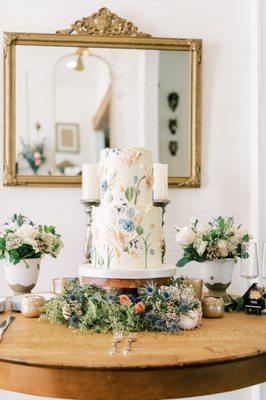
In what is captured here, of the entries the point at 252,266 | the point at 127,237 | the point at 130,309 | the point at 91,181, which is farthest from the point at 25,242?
the point at 252,266

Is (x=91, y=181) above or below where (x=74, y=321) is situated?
above

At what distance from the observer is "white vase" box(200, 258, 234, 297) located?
241 centimetres

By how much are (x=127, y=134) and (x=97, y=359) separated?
1.72 m

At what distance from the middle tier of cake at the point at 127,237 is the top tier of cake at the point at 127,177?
0.15 feet

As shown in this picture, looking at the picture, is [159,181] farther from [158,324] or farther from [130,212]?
[158,324]

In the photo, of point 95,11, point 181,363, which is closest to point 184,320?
point 181,363

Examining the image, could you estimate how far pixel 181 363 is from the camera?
148 centimetres

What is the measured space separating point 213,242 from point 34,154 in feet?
3.74

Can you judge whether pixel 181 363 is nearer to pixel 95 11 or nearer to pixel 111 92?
pixel 111 92

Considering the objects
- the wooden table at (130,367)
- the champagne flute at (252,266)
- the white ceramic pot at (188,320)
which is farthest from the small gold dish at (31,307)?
the champagne flute at (252,266)

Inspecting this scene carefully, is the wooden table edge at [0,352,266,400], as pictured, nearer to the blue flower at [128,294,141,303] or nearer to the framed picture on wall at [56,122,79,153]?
the blue flower at [128,294,141,303]

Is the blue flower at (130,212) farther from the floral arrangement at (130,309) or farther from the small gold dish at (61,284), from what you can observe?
the small gold dish at (61,284)

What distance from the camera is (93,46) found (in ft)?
9.77

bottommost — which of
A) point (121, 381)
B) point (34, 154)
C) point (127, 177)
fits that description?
point (121, 381)
